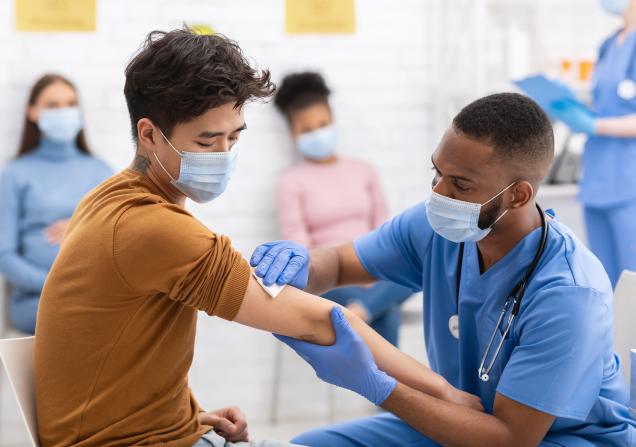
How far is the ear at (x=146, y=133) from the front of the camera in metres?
1.58

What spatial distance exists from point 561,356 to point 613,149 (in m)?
1.78

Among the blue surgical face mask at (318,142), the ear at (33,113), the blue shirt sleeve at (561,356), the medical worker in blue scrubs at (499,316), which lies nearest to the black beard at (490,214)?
the medical worker in blue scrubs at (499,316)

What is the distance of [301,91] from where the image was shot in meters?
3.25

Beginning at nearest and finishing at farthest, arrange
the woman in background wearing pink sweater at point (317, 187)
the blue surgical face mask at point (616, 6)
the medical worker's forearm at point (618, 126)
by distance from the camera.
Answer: the medical worker's forearm at point (618, 126), the blue surgical face mask at point (616, 6), the woman in background wearing pink sweater at point (317, 187)

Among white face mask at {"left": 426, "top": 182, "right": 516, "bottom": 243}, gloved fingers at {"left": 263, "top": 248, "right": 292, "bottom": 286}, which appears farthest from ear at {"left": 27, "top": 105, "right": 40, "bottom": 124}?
white face mask at {"left": 426, "top": 182, "right": 516, "bottom": 243}

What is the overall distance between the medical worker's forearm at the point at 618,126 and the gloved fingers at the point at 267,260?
1.76m

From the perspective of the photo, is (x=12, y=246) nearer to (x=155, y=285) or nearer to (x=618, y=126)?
(x=155, y=285)

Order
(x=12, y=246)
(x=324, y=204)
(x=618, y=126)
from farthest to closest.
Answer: (x=324, y=204)
(x=618, y=126)
(x=12, y=246)

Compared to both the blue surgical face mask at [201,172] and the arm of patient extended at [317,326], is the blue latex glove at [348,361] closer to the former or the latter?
the arm of patient extended at [317,326]

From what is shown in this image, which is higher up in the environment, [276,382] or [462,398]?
[462,398]

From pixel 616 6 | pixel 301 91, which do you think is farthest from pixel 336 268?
pixel 616 6

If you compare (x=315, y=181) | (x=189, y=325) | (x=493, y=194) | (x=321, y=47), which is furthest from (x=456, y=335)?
(x=321, y=47)

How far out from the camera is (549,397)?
4.96 ft

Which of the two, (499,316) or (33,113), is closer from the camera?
(499,316)
